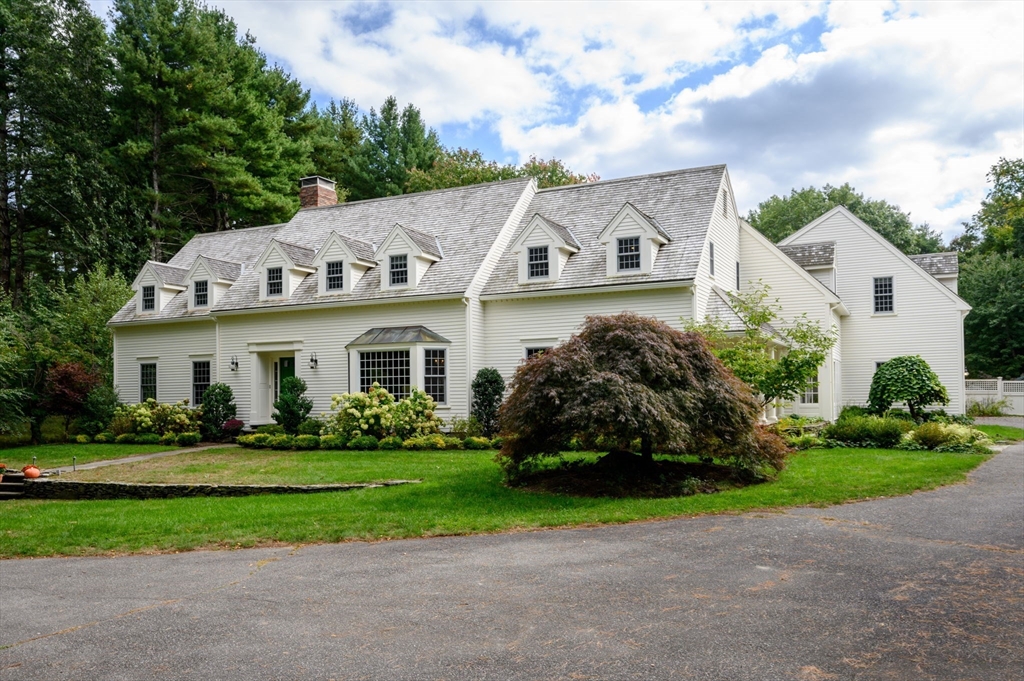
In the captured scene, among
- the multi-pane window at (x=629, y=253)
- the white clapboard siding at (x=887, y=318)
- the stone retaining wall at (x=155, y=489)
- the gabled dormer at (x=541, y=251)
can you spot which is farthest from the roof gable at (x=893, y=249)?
the stone retaining wall at (x=155, y=489)

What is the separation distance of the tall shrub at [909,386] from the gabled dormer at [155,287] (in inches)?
937

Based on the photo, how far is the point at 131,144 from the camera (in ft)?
114

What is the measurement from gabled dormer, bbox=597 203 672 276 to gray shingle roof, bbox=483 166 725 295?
26 cm

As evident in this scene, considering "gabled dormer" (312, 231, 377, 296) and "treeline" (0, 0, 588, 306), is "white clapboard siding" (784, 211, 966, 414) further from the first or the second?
"treeline" (0, 0, 588, 306)

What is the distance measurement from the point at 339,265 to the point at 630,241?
9.14 meters

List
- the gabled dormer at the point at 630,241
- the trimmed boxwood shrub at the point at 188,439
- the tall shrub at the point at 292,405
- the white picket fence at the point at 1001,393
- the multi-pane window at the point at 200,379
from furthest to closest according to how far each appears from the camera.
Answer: the white picket fence at the point at 1001,393 → the multi-pane window at the point at 200,379 → the trimmed boxwood shrub at the point at 188,439 → the tall shrub at the point at 292,405 → the gabled dormer at the point at 630,241

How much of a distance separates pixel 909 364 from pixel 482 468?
14.2m

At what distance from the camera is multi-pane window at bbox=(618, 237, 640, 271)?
2092cm

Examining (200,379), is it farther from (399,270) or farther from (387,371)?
(399,270)

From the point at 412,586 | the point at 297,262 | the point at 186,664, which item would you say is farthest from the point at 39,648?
the point at 297,262

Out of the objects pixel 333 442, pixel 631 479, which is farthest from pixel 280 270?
pixel 631 479

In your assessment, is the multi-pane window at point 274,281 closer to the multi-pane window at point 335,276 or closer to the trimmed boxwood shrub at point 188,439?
the multi-pane window at point 335,276

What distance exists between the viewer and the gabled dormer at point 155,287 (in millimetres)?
27422

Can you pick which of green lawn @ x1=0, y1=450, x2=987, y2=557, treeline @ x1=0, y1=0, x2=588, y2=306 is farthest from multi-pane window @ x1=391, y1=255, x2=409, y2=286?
treeline @ x1=0, y1=0, x2=588, y2=306
